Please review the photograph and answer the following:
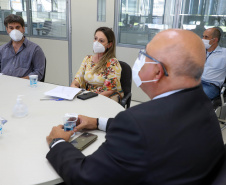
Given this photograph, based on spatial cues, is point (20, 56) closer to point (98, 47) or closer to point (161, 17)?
point (98, 47)

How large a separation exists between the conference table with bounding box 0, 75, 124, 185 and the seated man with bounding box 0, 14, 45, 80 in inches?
19.4

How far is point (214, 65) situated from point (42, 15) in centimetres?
330

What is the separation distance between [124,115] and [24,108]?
907 millimetres

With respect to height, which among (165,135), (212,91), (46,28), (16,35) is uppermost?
(46,28)

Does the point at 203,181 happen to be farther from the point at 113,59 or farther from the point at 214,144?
the point at 113,59

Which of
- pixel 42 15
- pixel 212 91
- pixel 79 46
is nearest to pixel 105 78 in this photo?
pixel 212 91

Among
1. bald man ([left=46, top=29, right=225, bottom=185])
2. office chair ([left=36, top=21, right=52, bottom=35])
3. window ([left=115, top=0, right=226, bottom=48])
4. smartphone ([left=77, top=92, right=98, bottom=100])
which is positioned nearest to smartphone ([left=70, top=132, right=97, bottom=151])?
bald man ([left=46, top=29, right=225, bottom=185])

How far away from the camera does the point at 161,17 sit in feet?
11.3

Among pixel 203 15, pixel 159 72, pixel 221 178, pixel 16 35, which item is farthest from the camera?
pixel 203 15

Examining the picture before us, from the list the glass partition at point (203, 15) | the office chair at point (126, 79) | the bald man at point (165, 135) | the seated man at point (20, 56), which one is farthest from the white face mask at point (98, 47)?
the glass partition at point (203, 15)

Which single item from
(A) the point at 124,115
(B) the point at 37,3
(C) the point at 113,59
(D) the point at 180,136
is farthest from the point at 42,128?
(B) the point at 37,3

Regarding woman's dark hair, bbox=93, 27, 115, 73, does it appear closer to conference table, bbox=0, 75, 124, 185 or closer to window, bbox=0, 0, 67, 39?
conference table, bbox=0, 75, 124, 185

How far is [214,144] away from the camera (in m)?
0.82

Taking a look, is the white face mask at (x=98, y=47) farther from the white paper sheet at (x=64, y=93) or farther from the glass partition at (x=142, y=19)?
the glass partition at (x=142, y=19)
